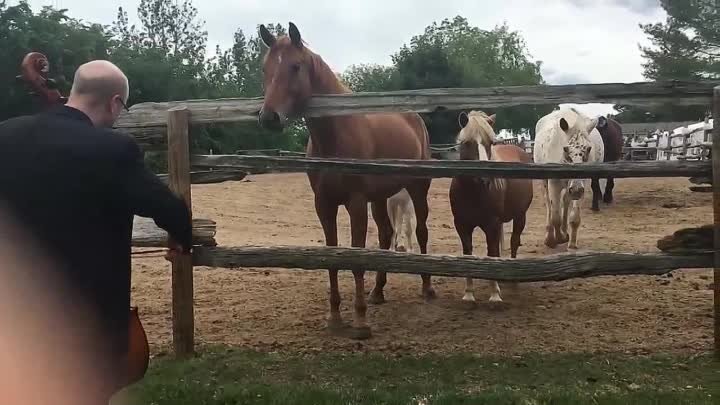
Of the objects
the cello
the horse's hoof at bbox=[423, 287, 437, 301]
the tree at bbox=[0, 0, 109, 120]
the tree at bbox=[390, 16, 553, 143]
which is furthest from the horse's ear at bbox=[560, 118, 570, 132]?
the tree at bbox=[390, 16, 553, 143]

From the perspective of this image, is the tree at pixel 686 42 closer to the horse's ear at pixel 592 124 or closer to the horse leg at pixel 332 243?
the horse's ear at pixel 592 124

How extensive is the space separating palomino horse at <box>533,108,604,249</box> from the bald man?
6525 mm

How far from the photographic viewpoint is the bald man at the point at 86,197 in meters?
2.04

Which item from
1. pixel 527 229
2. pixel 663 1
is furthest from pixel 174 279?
pixel 663 1

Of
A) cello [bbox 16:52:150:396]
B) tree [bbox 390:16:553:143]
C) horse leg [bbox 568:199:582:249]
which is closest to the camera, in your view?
cello [bbox 16:52:150:396]

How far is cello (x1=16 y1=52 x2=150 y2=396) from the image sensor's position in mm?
2369

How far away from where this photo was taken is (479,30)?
59344 millimetres

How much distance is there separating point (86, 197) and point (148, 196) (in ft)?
0.66

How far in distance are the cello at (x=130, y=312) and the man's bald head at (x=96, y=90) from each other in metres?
0.39

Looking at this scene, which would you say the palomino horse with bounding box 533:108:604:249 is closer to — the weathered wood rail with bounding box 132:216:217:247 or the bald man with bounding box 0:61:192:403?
the weathered wood rail with bounding box 132:216:217:247

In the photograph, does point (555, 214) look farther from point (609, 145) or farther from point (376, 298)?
point (609, 145)

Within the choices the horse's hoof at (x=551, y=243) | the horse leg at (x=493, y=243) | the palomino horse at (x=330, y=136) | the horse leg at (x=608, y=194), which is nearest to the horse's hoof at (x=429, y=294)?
the horse leg at (x=493, y=243)

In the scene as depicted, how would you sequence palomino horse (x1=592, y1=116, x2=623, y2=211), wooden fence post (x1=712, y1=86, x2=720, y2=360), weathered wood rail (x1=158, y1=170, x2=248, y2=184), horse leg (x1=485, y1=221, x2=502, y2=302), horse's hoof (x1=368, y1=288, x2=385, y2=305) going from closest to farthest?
1. wooden fence post (x1=712, y1=86, x2=720, y2=360)
2. weathered wood rail (x1=158, y1=170, x2=248, y2=184)
3. horse leg (x1=485, y1=221, x2=502, y2=302)
4. horse's hoof (x1=368, y1=288, x2=385, y2=305)
5. palomino horse (x1=592, y1=116, x2=623, y2=211)

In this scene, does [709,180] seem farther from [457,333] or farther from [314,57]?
[314,57]
